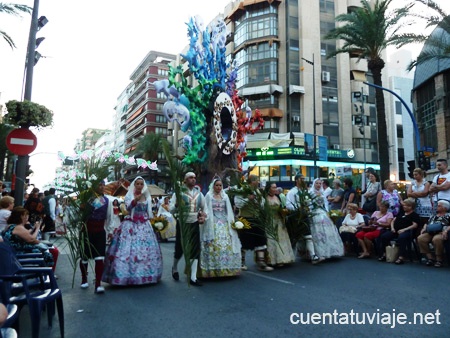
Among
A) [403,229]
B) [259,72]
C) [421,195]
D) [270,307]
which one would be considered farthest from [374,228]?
[259,72]

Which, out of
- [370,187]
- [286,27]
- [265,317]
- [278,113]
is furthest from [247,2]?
[265,317]

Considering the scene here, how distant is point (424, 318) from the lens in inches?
174

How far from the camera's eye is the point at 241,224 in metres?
7.24

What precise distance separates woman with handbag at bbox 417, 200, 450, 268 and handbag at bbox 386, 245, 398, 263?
0.54 m

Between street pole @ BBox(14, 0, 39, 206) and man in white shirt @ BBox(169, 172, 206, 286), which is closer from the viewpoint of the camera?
man in white shirt @ BBox(169, 172, 206, 286)

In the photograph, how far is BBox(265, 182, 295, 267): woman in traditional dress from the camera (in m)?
8.11

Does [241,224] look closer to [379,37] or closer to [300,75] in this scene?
[379,37]

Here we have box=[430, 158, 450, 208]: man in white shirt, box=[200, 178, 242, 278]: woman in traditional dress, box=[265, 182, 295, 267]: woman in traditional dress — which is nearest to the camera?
box=[200, 178, 242, 278]: woman in traditional dress

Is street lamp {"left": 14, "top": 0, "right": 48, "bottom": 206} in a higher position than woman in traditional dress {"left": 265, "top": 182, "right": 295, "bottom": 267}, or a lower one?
higher

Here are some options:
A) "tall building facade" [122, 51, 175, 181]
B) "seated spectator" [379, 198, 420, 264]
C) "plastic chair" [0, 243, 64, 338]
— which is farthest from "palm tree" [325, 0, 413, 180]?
"tall building facade" [122, 51, 175, 181]

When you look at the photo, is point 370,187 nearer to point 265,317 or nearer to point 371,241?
point 371,241

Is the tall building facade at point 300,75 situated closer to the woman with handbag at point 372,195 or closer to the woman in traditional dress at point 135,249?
the woman with handbag at point 372,195

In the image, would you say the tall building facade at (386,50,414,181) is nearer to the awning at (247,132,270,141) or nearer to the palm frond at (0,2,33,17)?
the awning at (247,132,270,141)

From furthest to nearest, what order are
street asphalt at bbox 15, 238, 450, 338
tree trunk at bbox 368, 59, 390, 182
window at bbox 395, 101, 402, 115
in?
window at bbox 395, 101, 402, 115
tree trunk at bbox 368, 59, 390, 182
street asphalt at bbox 15, 238, 450, 338
